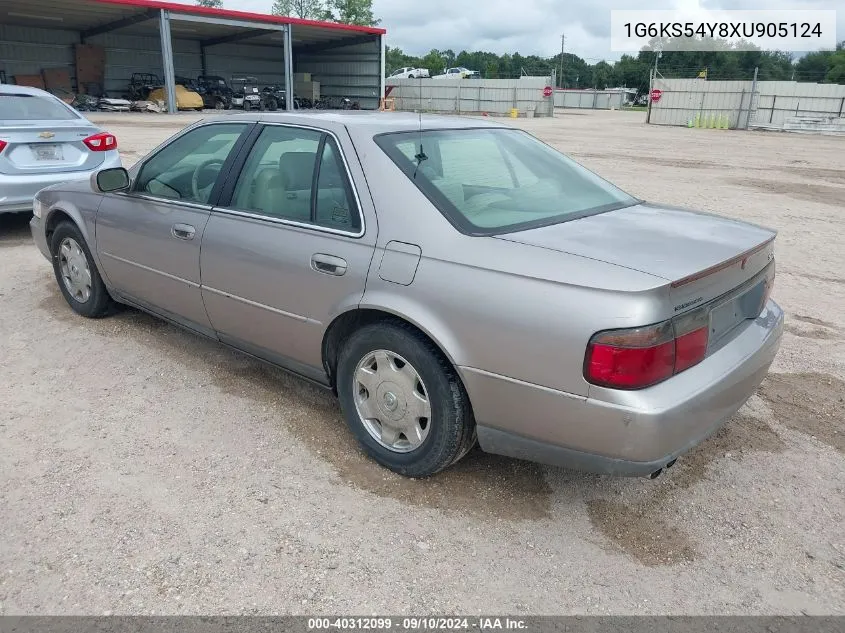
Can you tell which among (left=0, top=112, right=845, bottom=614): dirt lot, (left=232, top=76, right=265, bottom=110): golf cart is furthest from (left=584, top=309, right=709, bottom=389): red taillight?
(left=232, top=76, right=265, bottom=110): golf cart

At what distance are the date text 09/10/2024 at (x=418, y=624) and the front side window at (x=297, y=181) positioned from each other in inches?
62.8

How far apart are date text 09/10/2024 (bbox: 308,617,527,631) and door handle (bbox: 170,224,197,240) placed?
2.28 m

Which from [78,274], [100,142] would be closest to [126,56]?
[100,142]

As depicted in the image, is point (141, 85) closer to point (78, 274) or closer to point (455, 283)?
point (78, 274)

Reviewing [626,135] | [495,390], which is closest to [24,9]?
[626,135]

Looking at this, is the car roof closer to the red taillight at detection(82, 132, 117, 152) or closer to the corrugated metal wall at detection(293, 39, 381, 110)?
the red taillight at detection(82, 132, 117, 152)

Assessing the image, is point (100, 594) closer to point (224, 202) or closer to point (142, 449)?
point (142, 449)

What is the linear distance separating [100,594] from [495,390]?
1584mm

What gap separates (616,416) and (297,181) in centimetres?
194

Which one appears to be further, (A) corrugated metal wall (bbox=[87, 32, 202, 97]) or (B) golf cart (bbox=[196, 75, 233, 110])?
(A) corrugated metal wall (bbox=[87, 32, 202, 97])

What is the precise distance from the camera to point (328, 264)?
3.03 metres

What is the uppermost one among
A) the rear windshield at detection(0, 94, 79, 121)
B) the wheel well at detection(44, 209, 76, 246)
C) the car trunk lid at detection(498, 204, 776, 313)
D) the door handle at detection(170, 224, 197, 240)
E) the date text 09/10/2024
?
the rear windshield at detection(0, 94, 79, 121)

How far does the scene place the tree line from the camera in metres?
54.4

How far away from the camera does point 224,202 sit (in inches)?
142
